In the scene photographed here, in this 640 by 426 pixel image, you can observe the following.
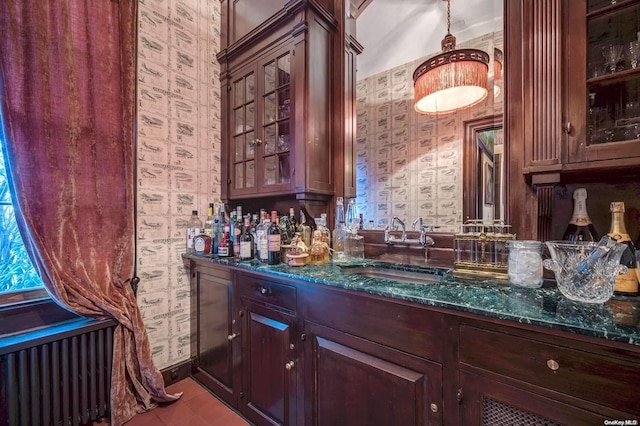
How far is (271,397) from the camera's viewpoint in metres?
1.36

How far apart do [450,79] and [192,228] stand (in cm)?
192

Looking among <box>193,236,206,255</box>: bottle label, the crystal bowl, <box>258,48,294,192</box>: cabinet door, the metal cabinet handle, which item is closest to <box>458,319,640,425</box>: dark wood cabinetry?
the crystal bowl

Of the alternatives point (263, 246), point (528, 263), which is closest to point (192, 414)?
point (263, 246)

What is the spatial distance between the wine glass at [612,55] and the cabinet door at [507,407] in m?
1.10

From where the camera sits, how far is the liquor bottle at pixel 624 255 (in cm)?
90

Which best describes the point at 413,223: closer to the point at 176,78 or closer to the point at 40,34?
the point at 176,78

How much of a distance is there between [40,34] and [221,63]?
1085 mm

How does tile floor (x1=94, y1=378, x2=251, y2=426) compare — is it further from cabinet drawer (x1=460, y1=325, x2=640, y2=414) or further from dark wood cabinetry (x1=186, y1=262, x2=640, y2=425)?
cabinet drawer (x1=460, y1=325, x2=640, y2=414)

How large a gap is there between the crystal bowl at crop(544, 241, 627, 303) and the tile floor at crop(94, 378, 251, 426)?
65.6 inches

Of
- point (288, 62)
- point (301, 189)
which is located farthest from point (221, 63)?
point (301, 189)

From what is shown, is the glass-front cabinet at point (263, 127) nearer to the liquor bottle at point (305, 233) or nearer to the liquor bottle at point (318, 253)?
the liquor bottle at point (305, 233)

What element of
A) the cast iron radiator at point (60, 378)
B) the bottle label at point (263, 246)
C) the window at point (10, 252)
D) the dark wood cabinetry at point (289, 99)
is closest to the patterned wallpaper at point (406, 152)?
the dark wood cabinetry at point (289, 99)

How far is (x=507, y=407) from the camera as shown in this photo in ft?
2.46

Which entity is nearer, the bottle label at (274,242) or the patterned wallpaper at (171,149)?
the bottle label at (274,242)
